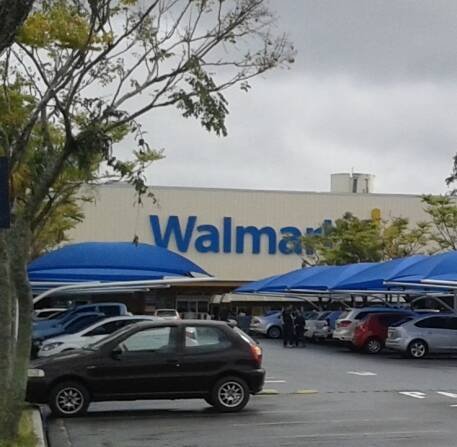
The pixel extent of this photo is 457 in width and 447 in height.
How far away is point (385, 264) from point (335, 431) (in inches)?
976

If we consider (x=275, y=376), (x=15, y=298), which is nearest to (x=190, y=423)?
(x=15, y=298)

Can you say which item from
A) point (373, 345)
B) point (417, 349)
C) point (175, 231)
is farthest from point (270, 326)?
point (175, 231)

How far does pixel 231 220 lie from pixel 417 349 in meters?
36.4

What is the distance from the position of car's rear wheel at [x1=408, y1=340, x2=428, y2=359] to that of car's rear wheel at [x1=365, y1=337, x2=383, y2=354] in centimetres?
323

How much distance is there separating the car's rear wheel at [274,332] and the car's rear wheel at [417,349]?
18.1 meters

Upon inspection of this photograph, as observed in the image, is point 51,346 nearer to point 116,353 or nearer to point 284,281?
point 116,353

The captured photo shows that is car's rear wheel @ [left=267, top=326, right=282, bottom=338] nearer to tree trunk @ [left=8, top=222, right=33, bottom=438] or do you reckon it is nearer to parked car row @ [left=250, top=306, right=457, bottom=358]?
parked car row @ [left=250, top=306, right=457, bottom=358]

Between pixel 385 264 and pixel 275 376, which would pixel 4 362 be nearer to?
pixel 275 376

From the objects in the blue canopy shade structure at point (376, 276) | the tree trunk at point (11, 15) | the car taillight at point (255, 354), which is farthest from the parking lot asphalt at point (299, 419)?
the blue canopy shade structure at point (376, 276)

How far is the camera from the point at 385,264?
3988 cm

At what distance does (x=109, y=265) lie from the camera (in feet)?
111

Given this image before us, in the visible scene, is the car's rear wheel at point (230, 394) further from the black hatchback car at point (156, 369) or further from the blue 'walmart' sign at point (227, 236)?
the blue 'walmart' sign at point (227, 236)

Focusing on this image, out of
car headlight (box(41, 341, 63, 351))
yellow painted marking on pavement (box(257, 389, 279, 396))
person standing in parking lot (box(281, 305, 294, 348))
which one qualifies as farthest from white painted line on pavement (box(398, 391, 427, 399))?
person standing in parking lot (box(281, 305, 294, 348))

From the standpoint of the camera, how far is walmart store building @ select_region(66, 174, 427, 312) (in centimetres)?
6762
